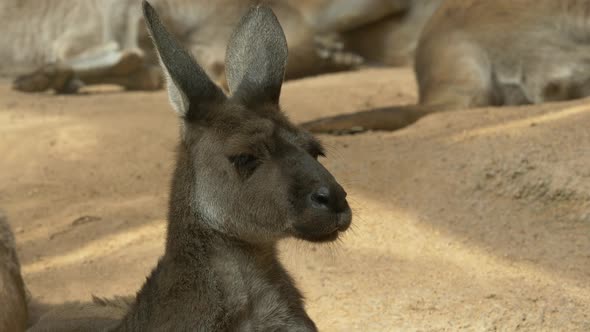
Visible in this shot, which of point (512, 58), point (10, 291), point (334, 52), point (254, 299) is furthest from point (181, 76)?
point (334, 52)

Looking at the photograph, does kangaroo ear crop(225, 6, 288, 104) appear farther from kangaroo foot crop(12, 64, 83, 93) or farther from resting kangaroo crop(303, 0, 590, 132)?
kangaroo foot crop(12, 64, 83, 93)

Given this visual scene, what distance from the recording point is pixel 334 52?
9.95 m

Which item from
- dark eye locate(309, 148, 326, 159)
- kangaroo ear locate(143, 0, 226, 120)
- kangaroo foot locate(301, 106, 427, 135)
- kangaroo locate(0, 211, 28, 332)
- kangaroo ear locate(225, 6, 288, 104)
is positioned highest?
kangaroo ear locate(143, 0, 226, 120)

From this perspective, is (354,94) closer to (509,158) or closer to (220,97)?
(509,158)

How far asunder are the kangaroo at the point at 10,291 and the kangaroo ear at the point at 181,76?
3.65ft

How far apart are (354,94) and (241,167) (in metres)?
4.88

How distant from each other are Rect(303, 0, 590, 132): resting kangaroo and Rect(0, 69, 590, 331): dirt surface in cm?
66

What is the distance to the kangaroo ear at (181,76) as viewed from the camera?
3244 millimetres

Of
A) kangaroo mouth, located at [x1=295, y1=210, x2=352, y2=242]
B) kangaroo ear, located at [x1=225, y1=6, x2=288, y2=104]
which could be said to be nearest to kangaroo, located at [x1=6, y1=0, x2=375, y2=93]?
kangaroo ear, located at [x1=225, y1=6, x2=288, y2=104]

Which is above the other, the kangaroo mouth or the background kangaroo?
the kangaroo mouth

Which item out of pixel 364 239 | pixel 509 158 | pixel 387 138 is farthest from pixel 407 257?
pixel 387 138

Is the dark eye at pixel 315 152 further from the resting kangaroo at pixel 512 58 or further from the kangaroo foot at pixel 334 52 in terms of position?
the kangaroo foot at pixel 334 52

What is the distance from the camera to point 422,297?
425 cm

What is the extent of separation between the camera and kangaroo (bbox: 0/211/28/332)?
393 centimetres
